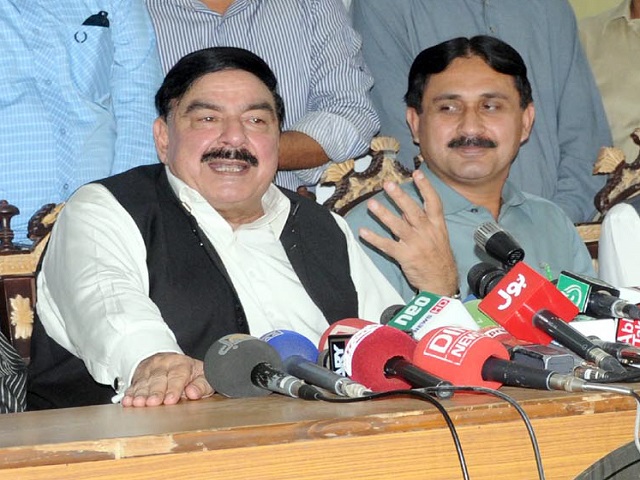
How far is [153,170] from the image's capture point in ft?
9.07

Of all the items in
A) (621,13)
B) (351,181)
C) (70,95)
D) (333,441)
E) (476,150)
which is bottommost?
(333,441)

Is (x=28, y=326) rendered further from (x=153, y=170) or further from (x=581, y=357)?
(x=581, y=357)

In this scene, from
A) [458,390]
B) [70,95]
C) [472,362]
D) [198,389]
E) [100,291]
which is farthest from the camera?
[70,95]

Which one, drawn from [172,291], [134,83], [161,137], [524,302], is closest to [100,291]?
[172,291]

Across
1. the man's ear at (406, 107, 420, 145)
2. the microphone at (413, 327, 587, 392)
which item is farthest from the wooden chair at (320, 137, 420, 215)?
the microphone at (413, 327, 587, 392)

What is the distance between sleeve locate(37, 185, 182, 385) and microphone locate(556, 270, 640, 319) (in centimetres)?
75

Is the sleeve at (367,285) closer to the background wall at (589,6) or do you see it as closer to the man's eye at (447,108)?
the man's eye at (447,108)

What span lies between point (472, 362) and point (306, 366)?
274 millimetres

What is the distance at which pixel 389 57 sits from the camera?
11.9ft

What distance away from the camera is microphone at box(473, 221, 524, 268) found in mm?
2074

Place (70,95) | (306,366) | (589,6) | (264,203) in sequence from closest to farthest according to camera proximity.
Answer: (306,366) → (264,203) → (70,95) → (589,6)

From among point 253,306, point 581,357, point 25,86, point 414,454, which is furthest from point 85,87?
point 414,454

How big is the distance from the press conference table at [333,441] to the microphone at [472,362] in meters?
0.04

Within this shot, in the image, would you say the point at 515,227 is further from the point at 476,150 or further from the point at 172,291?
the point at 172,291
